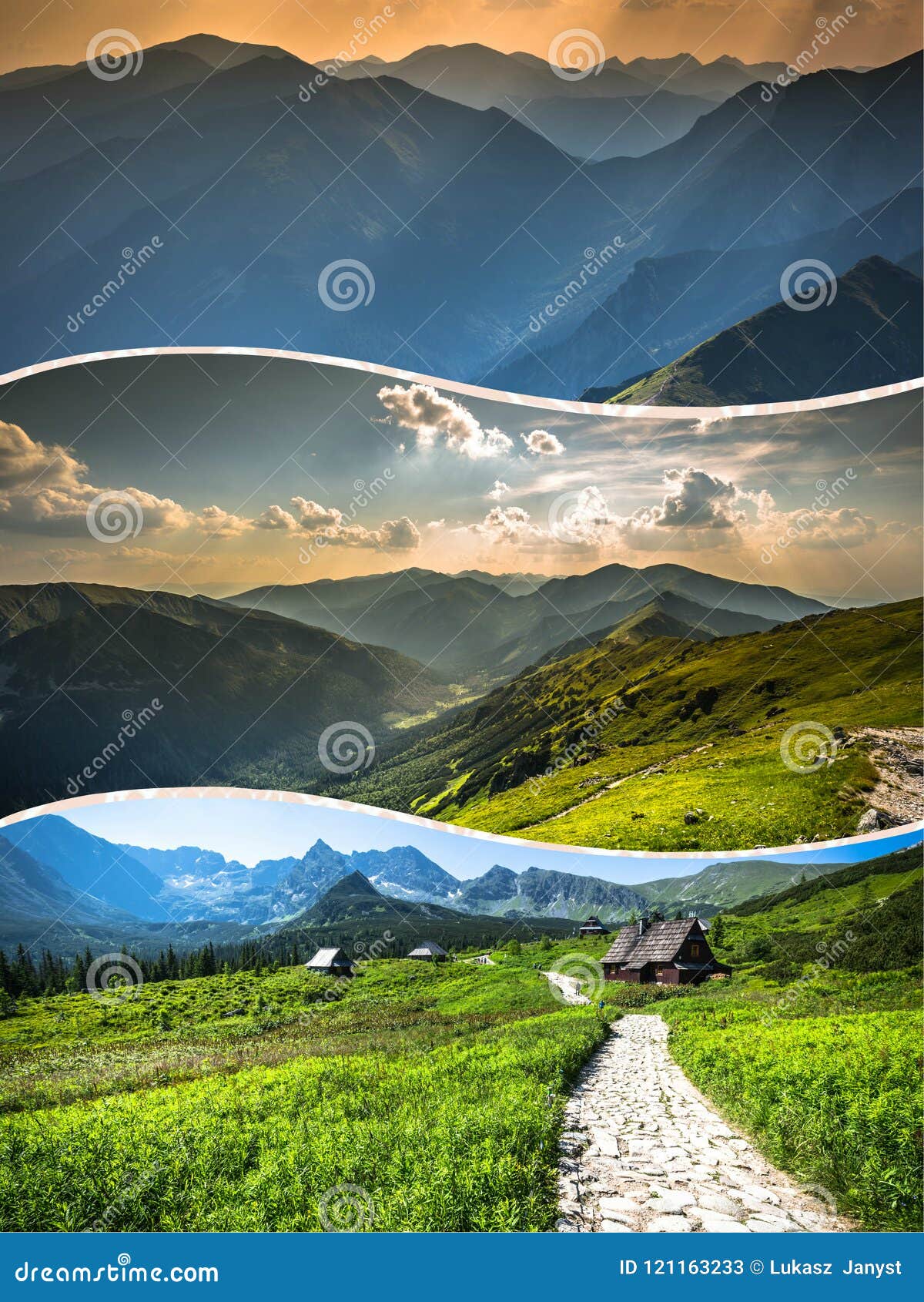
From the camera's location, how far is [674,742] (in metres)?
22.5

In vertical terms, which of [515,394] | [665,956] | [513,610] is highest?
[515,394]

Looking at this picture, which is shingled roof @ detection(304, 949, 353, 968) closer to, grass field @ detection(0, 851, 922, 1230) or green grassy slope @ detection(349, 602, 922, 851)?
grass field @ detection(0, 851, 922, 1230)

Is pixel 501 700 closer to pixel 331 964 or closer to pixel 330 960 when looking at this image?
pixel 331 964

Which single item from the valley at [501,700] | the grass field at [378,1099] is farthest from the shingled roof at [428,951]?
the valley at [501,700]

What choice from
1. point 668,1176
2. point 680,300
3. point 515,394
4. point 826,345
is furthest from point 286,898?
point 680,300

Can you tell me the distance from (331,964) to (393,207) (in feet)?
432

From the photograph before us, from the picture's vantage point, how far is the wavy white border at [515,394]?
19.5 metres

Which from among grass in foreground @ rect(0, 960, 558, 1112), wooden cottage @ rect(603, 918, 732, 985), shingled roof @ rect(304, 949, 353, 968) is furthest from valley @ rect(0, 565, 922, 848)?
wooden cottage @ rect(603, 918, 732, 985)

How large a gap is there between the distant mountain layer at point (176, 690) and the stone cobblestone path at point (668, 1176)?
45.7ft

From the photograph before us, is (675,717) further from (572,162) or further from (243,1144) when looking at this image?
(572,162)

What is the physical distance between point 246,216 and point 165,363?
475ft

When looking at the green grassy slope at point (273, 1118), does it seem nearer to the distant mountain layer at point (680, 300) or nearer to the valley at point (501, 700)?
the valley at point (501, 700)

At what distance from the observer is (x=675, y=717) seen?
22.8 meters

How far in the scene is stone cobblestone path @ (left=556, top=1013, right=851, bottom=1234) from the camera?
24.1 ft
